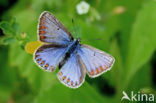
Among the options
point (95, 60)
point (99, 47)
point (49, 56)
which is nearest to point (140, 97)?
point (99, 47)

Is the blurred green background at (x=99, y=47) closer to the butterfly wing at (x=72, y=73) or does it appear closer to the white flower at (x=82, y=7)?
the white flower at (x=82, y=7)

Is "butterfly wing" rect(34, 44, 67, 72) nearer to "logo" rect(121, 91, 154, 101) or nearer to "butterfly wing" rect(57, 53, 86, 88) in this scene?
"butterfly wing" rect(57, 53, 86, 88)

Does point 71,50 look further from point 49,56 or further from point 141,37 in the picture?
point 141,37

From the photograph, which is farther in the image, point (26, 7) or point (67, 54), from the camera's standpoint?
point (26, 7)

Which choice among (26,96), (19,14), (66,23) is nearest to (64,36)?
(66,23)

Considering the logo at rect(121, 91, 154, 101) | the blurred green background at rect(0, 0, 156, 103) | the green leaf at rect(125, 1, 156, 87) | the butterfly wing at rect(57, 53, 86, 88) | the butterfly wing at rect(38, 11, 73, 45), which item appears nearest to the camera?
the butterfly wing at rect(57, 53, 86, 88)

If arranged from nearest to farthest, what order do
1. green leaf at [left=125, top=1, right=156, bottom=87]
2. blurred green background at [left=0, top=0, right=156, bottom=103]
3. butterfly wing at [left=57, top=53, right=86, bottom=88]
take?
1. butterfly wing at [left=57, top=53, right=86, bottom=88]
2. blurred green background at [left=0, top=0, right=156, bottom=103]
3. green leaf at [left=125, top=1, right=156, bottom=87]

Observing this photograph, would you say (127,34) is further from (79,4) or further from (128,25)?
(79,4)

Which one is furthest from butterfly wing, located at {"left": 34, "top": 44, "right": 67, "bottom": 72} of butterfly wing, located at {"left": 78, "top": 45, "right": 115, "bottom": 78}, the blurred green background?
the blurred green background
